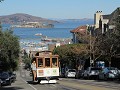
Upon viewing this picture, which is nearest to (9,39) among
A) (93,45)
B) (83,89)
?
(93,45)

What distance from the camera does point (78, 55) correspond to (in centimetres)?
7312

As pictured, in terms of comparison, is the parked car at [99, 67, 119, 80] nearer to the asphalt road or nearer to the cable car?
the asphalt road

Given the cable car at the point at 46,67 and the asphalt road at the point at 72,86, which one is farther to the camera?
the cable car at the point at 46,67

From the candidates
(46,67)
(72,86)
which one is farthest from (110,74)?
(72,86)

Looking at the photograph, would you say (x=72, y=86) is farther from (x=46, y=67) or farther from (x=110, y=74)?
(x=110, y=74)

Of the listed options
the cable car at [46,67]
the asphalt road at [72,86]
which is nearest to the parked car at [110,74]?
the asphalt road at [72,86]

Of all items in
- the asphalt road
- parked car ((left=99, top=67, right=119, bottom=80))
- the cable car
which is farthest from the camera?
parked car ((left=99, top=67, right=119, bottom=80))

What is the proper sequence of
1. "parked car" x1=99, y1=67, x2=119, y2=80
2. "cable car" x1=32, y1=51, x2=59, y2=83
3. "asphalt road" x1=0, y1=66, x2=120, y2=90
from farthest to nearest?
1. "parked car" x1=99, y1=67, x2=119, y2=80
2. "cable car" x1=32, y1=51, x2=59, y2=83
3. "asphalt road" x1=0, y1=66, x2=120, y2=90

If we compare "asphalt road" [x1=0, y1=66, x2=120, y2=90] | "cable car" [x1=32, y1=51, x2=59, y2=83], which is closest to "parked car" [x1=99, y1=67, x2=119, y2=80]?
"asphalt road" [x1=0, y1=66, x2=120, y2=90]

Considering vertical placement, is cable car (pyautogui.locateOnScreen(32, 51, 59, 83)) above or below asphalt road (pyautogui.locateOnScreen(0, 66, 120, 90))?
above

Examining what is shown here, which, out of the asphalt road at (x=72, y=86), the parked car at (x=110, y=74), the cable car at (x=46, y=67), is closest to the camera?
the asphalt road at (x=72, y=86)

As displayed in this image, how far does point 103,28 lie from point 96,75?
2722 cm

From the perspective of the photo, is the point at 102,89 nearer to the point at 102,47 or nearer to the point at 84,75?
the point at 84,75

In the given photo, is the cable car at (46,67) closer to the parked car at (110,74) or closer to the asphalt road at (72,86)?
the asphalt road at (72,86)
